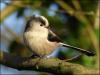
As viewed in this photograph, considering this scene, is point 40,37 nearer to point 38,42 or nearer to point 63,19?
point 38,42

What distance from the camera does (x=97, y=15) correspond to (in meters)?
3.42

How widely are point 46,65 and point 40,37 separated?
16cm

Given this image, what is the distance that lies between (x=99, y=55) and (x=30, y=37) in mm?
935

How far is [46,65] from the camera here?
2.28 m

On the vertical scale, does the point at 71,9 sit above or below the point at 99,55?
above

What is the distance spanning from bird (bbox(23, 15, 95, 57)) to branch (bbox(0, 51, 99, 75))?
0.06 m

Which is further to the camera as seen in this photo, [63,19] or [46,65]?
[63,19]

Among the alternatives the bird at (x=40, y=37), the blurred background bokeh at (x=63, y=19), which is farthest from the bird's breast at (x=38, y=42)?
the blurred background bokeh at (x=63, y=19)

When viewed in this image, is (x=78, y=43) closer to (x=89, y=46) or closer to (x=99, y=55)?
(x=89, y=46)

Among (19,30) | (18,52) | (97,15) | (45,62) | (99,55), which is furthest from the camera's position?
(19,30)

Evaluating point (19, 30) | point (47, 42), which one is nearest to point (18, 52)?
point (19, 30)

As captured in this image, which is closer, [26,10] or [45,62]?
[45,62]

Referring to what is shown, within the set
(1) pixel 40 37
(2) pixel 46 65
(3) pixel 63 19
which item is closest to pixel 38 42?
(1) pixel 40 37

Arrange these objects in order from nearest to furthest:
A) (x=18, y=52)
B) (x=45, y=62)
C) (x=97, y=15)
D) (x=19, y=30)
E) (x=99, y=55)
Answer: (x=45, y=62)
(x=99, y=55)
(x=97, y=15)
(x=18, y=52)
(x=19, y=30)
